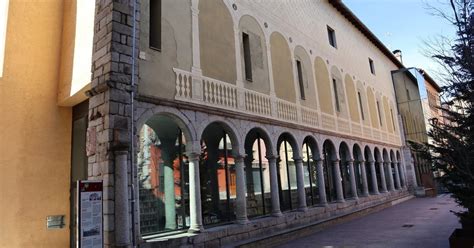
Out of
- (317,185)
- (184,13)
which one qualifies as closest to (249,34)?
Answer: (184,13)

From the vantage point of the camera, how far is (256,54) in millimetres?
11680

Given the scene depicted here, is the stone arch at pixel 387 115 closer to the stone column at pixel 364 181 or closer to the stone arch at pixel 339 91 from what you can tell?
the stone column at pixel 364 181

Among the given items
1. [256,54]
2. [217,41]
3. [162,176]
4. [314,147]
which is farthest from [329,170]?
[162,176]

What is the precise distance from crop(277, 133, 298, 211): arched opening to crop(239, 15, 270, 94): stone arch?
89.9 inches

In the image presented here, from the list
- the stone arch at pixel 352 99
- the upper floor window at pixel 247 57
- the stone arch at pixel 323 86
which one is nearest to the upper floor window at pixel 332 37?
the stone arch at pixel 352 99

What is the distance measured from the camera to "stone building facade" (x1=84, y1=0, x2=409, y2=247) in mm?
7148

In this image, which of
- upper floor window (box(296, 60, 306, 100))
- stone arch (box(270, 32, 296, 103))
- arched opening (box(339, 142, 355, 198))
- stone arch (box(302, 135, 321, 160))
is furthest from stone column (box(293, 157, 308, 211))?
arched opening (box(339, 142, 355, 198))

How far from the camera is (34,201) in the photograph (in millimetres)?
7836

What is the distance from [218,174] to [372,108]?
14.7m

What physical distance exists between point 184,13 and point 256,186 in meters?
5.78

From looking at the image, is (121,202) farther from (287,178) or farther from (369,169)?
(369,169)

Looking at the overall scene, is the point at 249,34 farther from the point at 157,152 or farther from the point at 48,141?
the point at 48,141

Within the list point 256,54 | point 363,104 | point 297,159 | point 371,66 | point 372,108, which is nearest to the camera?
point 256,54

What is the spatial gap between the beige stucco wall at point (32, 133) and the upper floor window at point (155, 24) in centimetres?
256
